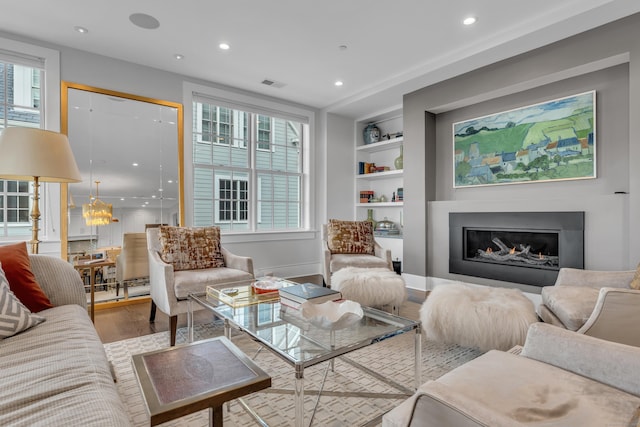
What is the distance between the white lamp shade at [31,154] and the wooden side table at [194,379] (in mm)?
1467

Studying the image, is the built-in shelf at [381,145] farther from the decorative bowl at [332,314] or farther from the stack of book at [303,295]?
the decorative bowl at [332,314]

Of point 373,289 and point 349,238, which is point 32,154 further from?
point 349,238

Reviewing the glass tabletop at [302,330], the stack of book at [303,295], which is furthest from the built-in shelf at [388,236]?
the glass tabletop at [302,330]

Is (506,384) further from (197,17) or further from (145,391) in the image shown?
(197,17)

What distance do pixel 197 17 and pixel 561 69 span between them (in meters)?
3.26

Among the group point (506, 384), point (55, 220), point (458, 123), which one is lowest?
point (506, 384)

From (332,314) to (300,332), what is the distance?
0.18 metres

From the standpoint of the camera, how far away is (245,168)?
184 inches

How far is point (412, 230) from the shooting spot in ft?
14.2

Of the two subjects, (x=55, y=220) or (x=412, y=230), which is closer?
(x=55, y=220)

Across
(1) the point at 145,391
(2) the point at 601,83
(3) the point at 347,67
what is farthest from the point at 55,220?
(2) the point at 601,83

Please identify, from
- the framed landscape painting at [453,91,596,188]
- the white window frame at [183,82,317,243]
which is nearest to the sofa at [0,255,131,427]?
the white window frame at [183,82,317,243]

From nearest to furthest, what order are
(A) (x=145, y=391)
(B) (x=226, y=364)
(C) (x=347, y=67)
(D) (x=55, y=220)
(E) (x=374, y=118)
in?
(A) (x=145, y=391) → (B) (x=226, y=364) → (D) (x=55, y=220) → (C) (x=347, y=67) → (E) (x=374, y=118)

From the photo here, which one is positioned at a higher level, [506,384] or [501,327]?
[506,384]
